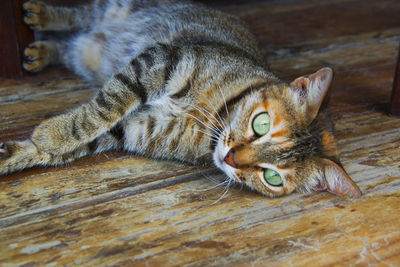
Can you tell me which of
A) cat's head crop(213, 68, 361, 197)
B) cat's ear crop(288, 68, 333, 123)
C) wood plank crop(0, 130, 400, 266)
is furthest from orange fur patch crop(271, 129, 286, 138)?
wood plank crop(0, 130, 400, 266)

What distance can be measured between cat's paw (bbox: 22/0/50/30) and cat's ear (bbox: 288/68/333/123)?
4.77 ft

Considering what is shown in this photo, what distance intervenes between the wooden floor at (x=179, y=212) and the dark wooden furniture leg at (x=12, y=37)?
5.4 inches

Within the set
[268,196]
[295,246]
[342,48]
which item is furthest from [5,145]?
[342,48]

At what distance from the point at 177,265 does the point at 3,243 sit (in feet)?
1.70

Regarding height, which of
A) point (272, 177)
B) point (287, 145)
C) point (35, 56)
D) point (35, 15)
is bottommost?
point (272, 177)

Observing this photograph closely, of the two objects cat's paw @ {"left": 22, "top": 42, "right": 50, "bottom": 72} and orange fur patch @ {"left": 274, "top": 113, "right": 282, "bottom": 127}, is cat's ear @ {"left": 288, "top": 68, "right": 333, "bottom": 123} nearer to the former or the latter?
orange fur patch @ {"left": 274, "top": 113, "right": 282, "bottom": 127}

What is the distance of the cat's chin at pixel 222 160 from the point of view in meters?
1.68

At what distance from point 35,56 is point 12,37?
0.15 meters

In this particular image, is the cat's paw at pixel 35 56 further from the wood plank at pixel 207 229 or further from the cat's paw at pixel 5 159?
the wood plank at pixel 207 229

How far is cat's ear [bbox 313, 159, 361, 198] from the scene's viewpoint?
5.26ft

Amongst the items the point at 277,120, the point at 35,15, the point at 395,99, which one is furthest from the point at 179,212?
the point at 35,15

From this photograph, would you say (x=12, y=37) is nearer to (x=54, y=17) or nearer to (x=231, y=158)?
(x=54, y=17)

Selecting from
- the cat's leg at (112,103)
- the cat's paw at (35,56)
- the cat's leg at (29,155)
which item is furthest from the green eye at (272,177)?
the cat's paw at (35,56)

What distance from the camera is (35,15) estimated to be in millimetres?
2432
